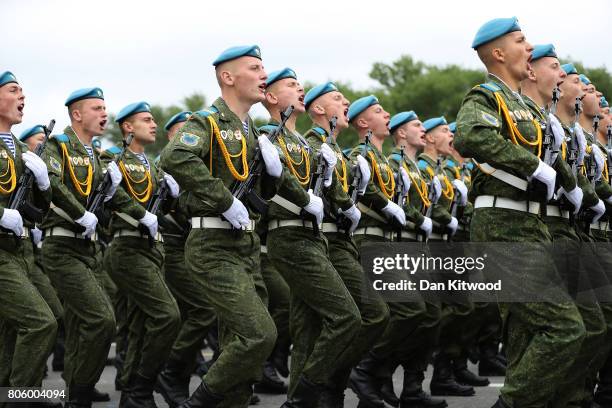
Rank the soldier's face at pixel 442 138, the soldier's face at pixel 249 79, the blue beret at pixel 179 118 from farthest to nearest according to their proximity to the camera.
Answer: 1. the soldier's face at pixel 442 138
2. the blue beret at pixel 179 118
3. the soldier's face at pixel 249 79

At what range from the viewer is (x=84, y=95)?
29.6 ft

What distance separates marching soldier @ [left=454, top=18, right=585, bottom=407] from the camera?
598 cm

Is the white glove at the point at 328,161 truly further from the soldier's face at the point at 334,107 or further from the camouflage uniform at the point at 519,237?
the camouflage uniform at the point at 519,237

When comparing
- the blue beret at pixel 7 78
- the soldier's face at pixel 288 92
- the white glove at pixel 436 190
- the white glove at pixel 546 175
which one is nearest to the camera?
the white glove at pixel 546 175

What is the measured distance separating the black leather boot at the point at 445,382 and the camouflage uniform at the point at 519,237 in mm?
3178

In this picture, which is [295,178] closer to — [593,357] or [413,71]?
[593,357]

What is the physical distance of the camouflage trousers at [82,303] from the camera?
7973 millimetres

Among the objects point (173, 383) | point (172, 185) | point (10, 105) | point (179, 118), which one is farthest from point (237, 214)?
point (179, 118)

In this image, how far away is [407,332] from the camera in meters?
8.61

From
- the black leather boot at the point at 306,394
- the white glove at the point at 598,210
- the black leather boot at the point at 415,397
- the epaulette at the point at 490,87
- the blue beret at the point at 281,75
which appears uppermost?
the epaulette at the point at 490,87

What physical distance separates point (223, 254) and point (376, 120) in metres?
3.56

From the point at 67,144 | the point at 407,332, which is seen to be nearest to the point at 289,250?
the point at 407,332

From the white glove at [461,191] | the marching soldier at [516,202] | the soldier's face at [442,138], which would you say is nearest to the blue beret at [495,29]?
the marching soldier at [516,202]

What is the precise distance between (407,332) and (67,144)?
2827 mm
